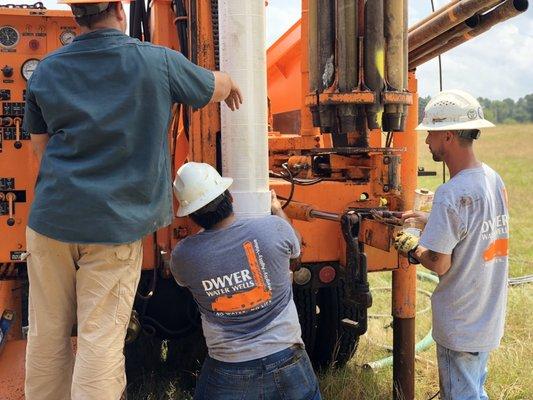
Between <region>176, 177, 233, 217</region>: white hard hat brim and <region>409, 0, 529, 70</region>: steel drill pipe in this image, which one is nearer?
<region>176, 177, 233, 217</region>: white hard hat brim

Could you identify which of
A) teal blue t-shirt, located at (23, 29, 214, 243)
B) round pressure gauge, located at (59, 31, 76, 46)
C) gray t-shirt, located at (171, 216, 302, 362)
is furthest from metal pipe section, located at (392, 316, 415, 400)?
round pressure gauge, located at (59, 31, 76, 46)

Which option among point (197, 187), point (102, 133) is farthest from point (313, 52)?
point (102, 133)

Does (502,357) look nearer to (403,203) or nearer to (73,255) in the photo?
(403,203)

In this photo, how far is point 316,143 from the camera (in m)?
3.94

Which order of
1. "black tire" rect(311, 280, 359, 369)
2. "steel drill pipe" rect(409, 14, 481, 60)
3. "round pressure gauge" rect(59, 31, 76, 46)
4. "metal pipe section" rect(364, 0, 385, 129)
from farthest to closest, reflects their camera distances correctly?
1. "black tire" rect(311, 280, 359, 369)
2. "round pressure gauge" rect(59, 31, 76, 46)
3. "steel drill pipe" rect(409, 14, 481, 60)
4. "metal pipe section" rect(364, 0, 385, 129)

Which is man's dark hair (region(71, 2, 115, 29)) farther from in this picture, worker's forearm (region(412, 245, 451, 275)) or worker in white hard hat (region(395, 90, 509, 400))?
worker's forearm (region(412, 245, 451, 275))

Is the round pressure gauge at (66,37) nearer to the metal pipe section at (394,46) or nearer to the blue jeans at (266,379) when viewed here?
the metal pipe section at (394,46)

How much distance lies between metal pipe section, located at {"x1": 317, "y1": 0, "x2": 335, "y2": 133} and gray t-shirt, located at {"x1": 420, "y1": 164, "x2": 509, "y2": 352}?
67cm

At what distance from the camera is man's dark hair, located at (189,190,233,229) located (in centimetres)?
275

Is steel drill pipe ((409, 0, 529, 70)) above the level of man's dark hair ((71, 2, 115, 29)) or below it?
above

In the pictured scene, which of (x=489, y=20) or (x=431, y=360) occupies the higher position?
(x=489, y=20)

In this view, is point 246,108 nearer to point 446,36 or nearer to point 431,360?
point 446,36

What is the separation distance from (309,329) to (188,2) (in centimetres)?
219

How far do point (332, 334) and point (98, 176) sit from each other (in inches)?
103
